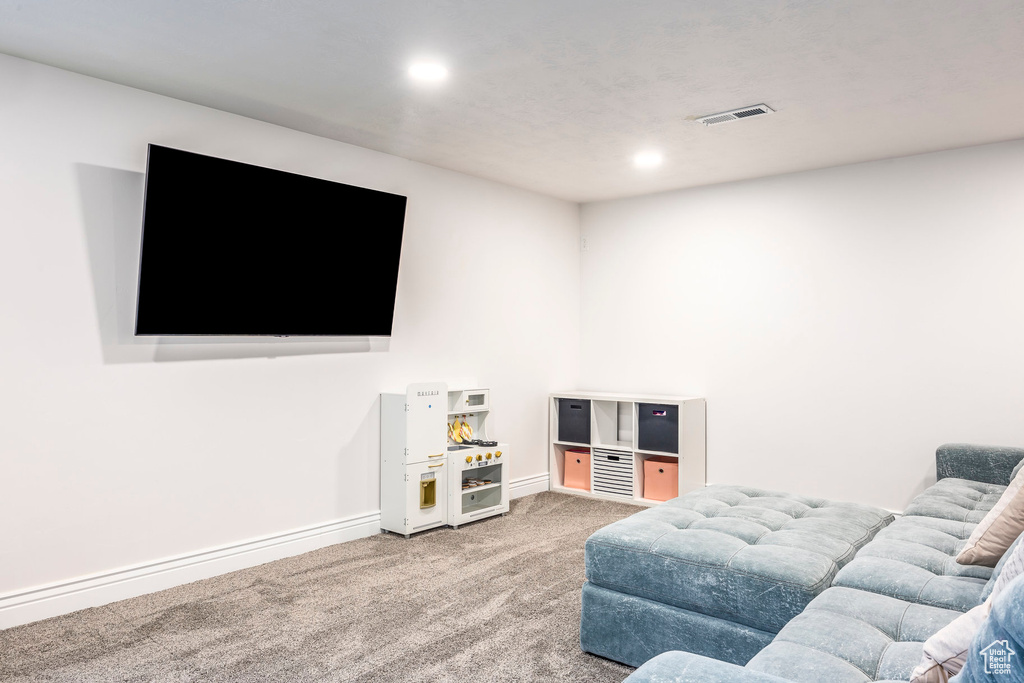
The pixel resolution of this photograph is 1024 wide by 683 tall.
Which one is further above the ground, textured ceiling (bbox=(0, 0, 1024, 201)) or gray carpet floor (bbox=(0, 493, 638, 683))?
textured ceiling (bbox=(0, 0, 1024, 201))

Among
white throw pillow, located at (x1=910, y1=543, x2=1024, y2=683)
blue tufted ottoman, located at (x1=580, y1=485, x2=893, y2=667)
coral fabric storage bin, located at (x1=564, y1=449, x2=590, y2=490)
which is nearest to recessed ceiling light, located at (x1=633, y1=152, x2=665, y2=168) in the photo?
coral fabric storage bin, located at (x1=564, y1=449, x2=590, y2=490)

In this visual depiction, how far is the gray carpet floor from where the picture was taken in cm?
262

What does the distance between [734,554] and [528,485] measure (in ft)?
11.0

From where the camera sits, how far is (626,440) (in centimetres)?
585

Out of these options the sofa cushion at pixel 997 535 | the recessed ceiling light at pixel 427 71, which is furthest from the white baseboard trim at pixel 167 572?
the sofa cushion at pixel 997 535

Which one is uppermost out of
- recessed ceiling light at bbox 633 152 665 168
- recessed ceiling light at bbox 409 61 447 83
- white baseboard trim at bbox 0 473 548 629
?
recessed ceiling light at bbox 633 152 665 168

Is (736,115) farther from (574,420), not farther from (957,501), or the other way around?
(574,420)

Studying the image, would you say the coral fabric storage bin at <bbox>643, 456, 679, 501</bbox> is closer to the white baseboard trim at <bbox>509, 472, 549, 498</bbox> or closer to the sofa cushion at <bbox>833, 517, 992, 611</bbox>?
the white baseboard trim at <bbox>509, 472, 549, 498</bbox>

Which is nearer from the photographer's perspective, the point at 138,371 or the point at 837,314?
the point at 138,371

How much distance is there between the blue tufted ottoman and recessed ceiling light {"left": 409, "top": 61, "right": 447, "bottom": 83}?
2.19 metres

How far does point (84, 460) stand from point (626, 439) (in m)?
3.99

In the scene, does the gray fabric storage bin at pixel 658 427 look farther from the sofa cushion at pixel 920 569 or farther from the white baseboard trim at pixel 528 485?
the sofa cushion at pixel 920 569

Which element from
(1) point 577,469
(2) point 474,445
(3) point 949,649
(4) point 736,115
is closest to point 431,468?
(2) point 474,445

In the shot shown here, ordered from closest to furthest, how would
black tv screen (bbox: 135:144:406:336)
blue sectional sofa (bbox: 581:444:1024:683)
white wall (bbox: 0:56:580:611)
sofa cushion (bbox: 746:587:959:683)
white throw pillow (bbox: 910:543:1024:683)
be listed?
white throw pillow (bbox: 910:543:1024:683) → sofa cushion (bbox: 746:587:959:683) → blue sectional sofa (bbox: 581:444:1024:683) → white wall (bbox: 0:56:580:611) → black tv screen (bbox: 135:144:406:336)
